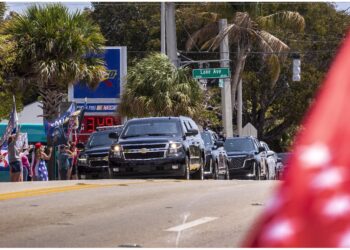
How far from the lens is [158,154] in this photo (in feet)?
59.2

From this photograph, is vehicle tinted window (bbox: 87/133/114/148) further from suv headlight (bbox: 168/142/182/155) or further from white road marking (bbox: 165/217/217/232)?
white road marking (bbox: 165/217/217/232)

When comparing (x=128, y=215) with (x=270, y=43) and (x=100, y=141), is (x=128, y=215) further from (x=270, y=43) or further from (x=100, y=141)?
(x=270, y=43)

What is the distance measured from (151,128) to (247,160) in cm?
640

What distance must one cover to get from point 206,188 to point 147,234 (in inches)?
211

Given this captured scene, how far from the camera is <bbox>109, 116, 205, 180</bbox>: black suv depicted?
59.1 feet

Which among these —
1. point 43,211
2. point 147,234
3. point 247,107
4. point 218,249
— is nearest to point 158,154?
point 43,211

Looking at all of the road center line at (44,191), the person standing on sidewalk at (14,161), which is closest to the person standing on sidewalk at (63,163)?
the person standing on sidewalk at (14,161)

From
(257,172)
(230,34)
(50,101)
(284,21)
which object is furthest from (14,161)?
(284,21)

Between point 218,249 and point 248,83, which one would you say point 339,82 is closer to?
point 218,249

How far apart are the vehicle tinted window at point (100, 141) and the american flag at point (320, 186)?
21.3m

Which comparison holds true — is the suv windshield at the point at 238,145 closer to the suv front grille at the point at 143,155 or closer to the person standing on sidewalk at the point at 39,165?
the person standing on sidewalk at the point at 39,165

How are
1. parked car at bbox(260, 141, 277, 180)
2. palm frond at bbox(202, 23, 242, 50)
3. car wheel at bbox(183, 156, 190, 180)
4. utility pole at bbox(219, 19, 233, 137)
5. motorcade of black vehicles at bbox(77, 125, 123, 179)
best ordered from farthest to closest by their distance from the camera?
utility pole at bbox(219, 19, 233, 137) → palm frond at bbox(202, 23, 242, 50) → parked car at bbox(260, 141, 277, 180) → motorcade of black vehicles at bbox(77, 125, 123, 179) → car wheel at bbox(183, 156, 190, 180)

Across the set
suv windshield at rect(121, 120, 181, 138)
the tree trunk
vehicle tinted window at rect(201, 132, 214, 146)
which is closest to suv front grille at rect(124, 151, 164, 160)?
suv windshield at rect(121, 120, 181, 138)

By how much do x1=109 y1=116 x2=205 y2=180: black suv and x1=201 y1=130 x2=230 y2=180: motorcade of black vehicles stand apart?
65.6 inches
